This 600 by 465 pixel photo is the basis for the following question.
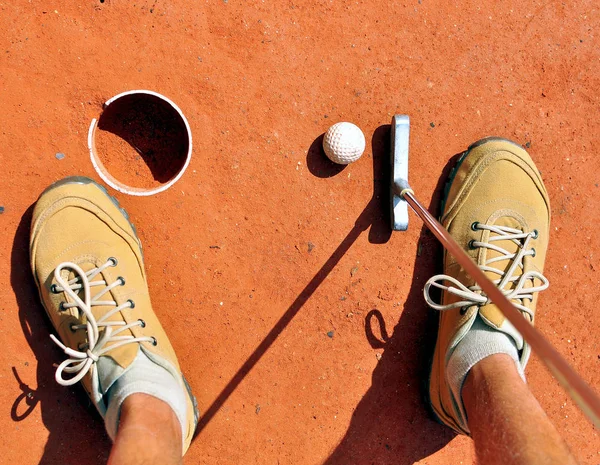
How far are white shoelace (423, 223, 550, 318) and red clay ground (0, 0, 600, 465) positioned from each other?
239 mm

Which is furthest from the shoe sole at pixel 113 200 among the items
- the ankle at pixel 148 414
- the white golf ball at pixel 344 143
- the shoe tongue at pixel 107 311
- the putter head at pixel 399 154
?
the putter head at pixel 399 154

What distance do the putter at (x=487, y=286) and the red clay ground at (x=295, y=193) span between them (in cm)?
14

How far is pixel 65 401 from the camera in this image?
2.16 meters

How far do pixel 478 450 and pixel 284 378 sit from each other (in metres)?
0.93

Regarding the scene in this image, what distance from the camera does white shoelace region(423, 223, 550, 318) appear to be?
1.98 metres

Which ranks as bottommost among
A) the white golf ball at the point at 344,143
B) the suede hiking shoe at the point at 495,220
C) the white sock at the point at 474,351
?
the white sock at the point at 474,351

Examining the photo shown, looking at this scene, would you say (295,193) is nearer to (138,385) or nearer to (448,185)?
(448,185)

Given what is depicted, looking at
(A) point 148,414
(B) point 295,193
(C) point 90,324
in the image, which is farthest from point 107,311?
(B) point 295,193

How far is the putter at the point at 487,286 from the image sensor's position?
0.97m

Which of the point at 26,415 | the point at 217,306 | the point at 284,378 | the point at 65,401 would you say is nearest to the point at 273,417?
the point at 284,378

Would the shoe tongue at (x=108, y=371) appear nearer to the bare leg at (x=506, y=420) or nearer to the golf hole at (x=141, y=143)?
the golf hole at (x=141, y=143)

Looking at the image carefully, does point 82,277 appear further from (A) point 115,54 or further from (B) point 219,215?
(A) point 115,54

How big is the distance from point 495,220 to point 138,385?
65.0 inches

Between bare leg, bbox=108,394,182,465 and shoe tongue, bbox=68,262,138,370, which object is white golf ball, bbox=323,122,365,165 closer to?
shoe tongue, bbox=68,262,138,370
